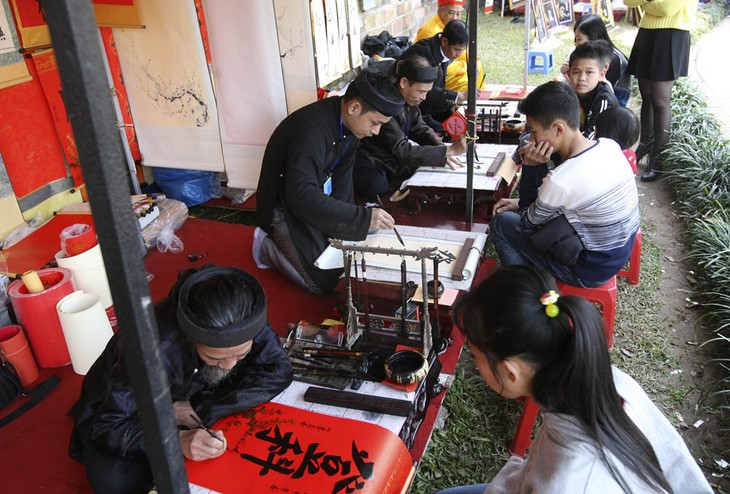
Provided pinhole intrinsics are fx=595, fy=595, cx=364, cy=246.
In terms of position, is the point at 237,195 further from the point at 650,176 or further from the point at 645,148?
the point at 645,148

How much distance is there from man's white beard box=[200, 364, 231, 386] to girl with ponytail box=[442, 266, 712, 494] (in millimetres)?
1002

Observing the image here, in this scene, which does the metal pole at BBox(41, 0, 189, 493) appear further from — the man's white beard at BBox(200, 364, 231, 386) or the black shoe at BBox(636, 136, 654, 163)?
the black shoe at BBox(636, 136, 654, 163)

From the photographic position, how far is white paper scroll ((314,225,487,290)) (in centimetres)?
293

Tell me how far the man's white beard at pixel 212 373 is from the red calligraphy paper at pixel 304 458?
0.16 m

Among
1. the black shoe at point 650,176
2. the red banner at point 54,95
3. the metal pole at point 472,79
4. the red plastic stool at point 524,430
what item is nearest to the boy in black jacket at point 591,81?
the metal pole at point 472,79

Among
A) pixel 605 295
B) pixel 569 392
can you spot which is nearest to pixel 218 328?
pixel 569 392

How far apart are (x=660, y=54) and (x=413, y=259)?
368 cm

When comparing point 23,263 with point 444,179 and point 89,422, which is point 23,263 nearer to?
point 89,422

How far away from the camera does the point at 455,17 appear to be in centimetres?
618

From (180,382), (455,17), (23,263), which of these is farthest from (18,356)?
(455,17)

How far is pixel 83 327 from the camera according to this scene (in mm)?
2920

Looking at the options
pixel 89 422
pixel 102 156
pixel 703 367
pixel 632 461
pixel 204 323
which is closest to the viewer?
pixel 102 156

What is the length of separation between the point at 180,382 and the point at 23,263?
228 centimetres

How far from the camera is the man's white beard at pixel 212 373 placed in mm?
2174
